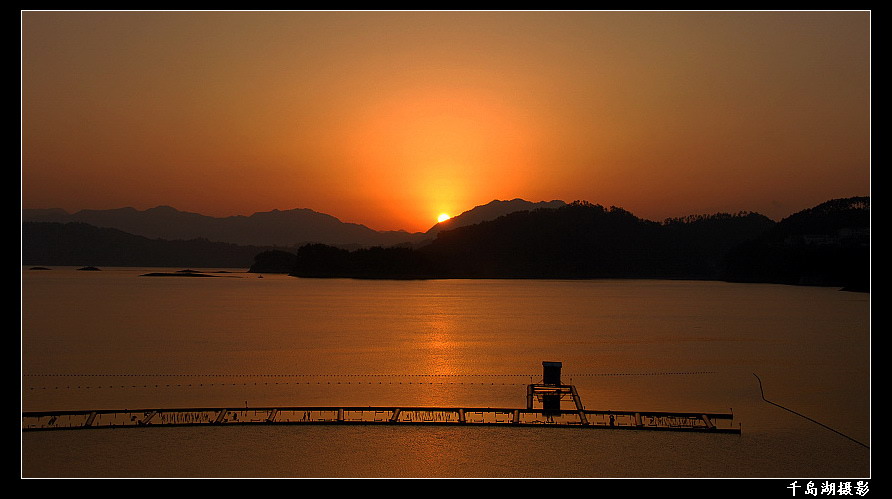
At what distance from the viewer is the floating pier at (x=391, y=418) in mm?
16766

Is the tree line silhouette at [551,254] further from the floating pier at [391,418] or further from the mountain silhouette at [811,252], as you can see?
the floating pier at [391,418]

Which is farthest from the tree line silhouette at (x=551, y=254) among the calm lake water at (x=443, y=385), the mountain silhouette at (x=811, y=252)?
the calm lake water at (x=443, y=385)

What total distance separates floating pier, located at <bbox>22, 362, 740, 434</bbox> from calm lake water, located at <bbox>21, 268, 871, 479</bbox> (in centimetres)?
46

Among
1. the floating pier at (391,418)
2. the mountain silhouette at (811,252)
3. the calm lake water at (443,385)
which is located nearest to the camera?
the calm lake water at (443,385)

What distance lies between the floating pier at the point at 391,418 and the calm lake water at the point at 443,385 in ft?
1.50

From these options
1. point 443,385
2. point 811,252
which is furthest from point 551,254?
point 443,385

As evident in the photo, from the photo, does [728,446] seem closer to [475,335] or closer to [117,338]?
[475,335]

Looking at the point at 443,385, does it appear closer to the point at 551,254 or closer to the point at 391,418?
the point at 391,418

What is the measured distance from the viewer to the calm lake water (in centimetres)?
1443

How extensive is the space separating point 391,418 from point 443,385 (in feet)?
23.1

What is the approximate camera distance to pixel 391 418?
1816 cm

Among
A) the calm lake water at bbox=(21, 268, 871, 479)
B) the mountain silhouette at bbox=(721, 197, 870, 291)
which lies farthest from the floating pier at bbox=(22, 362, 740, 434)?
the mountain silhouette at bbox=(721, 197, 870, 291)
